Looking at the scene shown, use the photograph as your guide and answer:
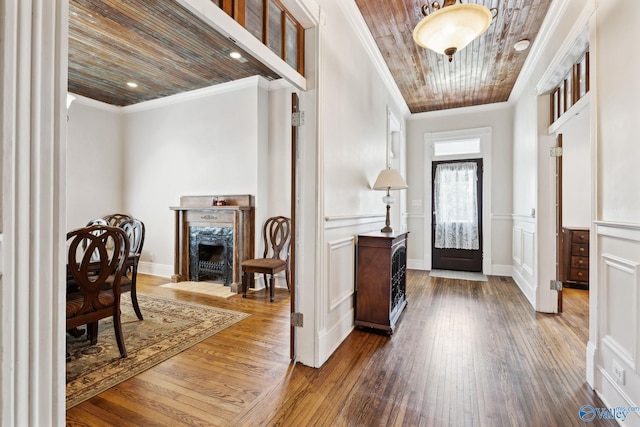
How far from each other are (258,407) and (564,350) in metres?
2.43

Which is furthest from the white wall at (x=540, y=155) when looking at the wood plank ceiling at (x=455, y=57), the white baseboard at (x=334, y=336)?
the white baseboard at (x=334, y=336)

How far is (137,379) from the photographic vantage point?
199 centimetres

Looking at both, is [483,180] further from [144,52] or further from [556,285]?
[144,52]

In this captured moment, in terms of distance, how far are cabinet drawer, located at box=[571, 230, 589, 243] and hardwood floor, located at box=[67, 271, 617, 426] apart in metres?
1.86

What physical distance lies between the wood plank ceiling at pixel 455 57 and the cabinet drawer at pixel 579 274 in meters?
2.90

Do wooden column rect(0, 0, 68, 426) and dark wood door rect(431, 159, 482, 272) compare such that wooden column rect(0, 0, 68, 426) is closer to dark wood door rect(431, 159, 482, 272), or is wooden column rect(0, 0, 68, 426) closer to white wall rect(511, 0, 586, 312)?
white wall rect(511, 0, 586, 312)

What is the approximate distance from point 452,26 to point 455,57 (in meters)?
2.05

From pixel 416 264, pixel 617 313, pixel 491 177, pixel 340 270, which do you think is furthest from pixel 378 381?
pixel 491 177

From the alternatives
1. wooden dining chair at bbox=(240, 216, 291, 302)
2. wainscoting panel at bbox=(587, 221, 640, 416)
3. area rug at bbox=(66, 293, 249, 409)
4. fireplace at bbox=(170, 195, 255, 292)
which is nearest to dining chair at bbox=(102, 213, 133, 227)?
fireplace at bbox=(170, 195, 255, 292)

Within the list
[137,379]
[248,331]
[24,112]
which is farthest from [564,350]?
[24,112]

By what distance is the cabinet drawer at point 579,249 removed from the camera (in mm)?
4324

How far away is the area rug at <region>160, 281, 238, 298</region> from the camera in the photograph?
3986 millimetres

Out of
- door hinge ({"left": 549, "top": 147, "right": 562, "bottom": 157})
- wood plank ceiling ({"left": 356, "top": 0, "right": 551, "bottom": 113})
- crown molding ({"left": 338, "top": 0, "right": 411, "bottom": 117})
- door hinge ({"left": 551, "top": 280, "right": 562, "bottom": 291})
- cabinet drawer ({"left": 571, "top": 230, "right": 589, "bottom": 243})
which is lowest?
door hinge ({"left": 551, "top": 280, "right": 562, "bottom": 291})

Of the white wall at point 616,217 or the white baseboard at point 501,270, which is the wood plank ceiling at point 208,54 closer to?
the white wall at point 616,217
